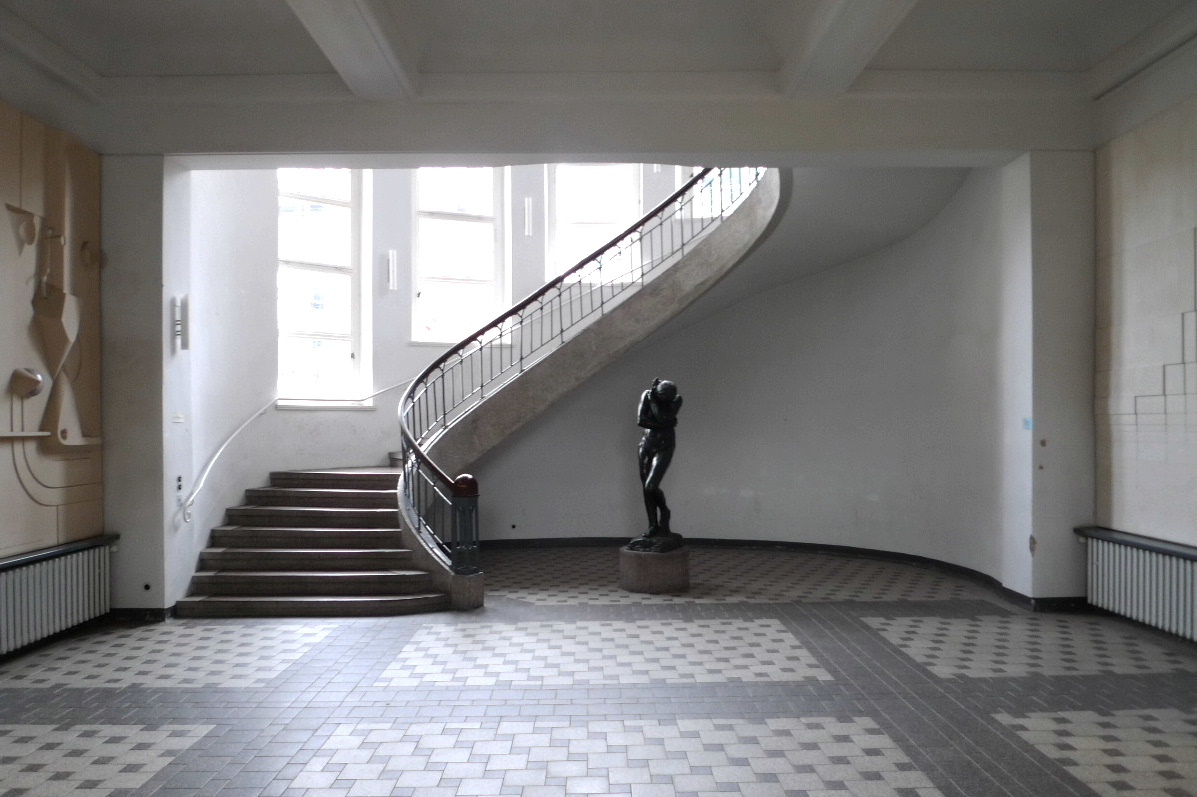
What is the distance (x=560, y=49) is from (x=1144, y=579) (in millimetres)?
5972

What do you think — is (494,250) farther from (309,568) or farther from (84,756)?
(84,756)

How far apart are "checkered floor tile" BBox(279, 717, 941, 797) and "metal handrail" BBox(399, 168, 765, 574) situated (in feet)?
10.2

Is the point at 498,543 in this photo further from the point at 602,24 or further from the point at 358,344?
the point at 602,24

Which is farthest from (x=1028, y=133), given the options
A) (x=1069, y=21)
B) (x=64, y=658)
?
(x=64, y=658)

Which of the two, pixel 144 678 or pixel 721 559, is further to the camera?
pixel 721 559

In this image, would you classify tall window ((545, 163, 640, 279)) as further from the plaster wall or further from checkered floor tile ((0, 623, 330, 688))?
checkered floor tile ((0, 623, 330, 688))

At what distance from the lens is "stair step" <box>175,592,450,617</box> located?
7000 mm

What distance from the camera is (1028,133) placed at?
6828mm

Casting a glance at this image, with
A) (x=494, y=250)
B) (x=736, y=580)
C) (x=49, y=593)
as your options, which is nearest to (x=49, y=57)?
(x=49, y=593)

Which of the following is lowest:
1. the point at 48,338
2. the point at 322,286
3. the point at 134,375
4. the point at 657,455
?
the point at 657,455

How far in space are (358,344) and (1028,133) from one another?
8.00 meters

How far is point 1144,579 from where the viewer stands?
6090mm

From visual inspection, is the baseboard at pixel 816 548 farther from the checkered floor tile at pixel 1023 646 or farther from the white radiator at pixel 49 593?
the white radiator at pixel 49 593

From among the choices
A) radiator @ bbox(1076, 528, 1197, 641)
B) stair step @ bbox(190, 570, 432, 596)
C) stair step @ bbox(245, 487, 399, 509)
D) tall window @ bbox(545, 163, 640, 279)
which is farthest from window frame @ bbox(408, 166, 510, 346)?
radiator @ bbox(1076, 528, 1197, 641)
